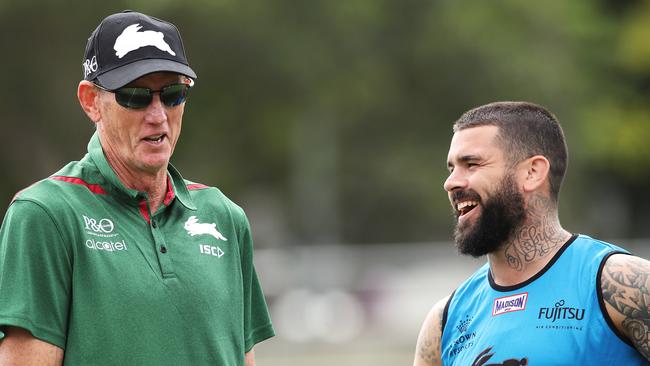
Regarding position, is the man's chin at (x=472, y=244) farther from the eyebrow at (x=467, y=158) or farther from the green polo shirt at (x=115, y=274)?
the green polo shirt at (x=115, y=274)

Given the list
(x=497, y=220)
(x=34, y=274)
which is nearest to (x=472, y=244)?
(x=497, y=220)

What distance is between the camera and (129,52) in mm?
4656

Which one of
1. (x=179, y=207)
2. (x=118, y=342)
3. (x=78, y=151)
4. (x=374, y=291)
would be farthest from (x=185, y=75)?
(x=78, y=151)

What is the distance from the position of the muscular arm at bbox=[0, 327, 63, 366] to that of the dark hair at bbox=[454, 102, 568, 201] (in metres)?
2.14

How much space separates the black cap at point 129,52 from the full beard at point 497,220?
1.41 m

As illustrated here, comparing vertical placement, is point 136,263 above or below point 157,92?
below

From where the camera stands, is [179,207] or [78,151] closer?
[179,207]

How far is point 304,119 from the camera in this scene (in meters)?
29.1

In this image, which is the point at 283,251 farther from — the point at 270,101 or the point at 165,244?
the point at 165,244

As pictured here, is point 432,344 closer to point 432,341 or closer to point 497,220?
point 432,341

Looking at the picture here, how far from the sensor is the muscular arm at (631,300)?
4660 millimetres

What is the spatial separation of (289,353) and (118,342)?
1544 centimetres

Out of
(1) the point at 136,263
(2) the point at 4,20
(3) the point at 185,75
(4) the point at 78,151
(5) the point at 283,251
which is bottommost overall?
(1) the point at 136,263

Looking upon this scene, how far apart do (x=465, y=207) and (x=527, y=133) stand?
428mm
